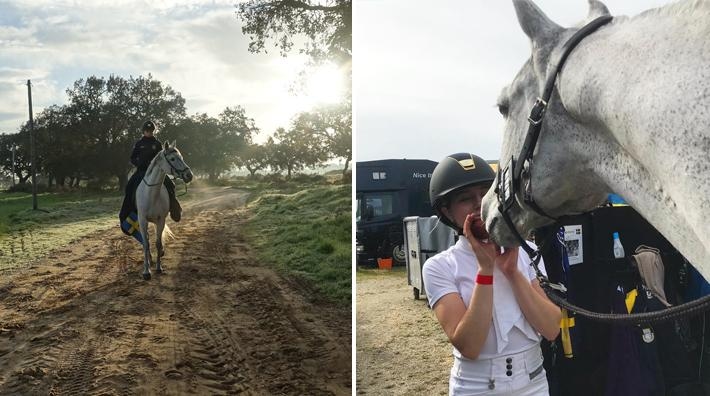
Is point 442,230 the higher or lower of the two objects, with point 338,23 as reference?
lower

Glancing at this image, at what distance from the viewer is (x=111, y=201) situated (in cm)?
322

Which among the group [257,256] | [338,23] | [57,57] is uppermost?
[338,23]

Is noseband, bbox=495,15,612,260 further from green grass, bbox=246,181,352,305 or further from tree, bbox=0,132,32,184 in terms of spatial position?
tree, bbox=0,132,32,184

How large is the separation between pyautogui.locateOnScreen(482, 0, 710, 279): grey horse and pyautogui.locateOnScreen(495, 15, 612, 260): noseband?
0.01 metres

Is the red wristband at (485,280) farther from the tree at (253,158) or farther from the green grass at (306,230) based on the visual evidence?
the tree at (253,158)

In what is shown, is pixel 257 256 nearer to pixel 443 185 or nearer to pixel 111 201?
pixel 111 201

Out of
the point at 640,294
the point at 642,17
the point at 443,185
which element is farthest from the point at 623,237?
the point at 642,17

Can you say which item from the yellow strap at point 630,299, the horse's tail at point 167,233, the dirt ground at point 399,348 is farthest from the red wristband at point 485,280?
the horse's tail at point 167,233

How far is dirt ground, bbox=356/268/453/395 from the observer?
3.19m

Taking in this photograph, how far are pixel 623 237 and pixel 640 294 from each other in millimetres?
256

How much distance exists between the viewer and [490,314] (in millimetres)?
998

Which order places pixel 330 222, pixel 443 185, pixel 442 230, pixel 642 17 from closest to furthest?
1. pixel 642 17
2. pixel 443 185
3. pixel 330 222
4. pixel 442 230

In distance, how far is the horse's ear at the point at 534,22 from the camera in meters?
0.85

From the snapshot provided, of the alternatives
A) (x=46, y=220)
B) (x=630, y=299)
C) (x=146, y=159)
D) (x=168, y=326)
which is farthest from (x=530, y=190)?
(x=46, y=220)
